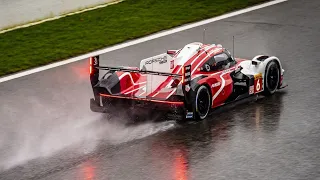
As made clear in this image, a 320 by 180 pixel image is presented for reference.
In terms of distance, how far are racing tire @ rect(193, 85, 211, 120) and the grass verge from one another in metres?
6.52

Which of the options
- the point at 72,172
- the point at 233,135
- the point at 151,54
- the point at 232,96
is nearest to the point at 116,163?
the point at 72,172

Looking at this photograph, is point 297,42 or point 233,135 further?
point 297,42

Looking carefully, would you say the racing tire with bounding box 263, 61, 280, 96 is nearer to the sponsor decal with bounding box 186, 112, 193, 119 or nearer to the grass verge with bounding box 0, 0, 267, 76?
the sponsor decal with bounding box 186, 112, 193, 119

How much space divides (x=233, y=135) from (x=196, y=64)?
2.15 meters

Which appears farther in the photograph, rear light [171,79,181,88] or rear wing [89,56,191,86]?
rear light [171,79,181,88]

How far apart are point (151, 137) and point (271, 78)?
4.13m

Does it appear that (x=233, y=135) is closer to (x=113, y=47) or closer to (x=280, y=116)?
(x=280, y=116)

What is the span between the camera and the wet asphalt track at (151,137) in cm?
1806

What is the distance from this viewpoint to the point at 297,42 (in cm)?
2775

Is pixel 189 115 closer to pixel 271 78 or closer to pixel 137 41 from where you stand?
pixel 271 78

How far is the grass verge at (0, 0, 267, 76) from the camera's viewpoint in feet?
87.6

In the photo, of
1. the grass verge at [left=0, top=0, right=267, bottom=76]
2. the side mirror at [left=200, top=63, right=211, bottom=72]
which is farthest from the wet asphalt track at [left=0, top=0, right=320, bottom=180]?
the grass verge at [left=0, top=0, right=267, bottom=76]

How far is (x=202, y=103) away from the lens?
2081 centimetres

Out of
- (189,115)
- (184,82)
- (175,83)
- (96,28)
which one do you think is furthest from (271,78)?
(96,28)
